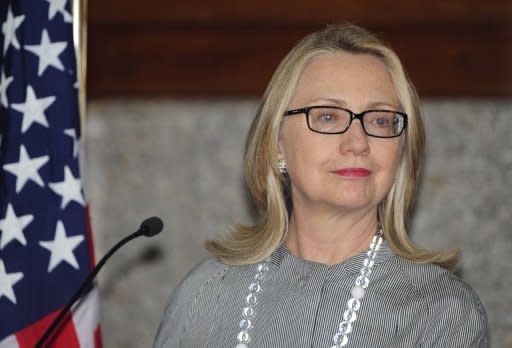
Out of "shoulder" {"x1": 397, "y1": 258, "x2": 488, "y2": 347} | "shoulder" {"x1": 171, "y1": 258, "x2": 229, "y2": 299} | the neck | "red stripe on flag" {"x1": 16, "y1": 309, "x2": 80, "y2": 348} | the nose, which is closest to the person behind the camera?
"shoulder" {"x1": 397, "y1": 258, "x2": 488, "y2": 347}

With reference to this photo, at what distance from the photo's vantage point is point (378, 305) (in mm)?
2084

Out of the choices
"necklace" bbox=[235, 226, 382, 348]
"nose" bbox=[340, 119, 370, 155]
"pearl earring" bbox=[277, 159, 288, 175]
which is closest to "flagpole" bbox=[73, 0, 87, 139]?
"pearl earring" bbox=[277, 159, 288, 175]

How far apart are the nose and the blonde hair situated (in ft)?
0.58

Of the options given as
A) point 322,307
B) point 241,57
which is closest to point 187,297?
point 322,307

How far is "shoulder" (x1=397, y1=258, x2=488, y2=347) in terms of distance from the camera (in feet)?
6.47

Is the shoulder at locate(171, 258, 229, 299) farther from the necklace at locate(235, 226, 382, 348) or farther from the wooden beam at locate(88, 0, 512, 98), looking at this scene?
the wooden beam at locate(88, 0, 512, 98)

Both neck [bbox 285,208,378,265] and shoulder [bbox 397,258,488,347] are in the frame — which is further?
neck [bbox 285,208,378,265]

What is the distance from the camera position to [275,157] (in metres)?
2.39

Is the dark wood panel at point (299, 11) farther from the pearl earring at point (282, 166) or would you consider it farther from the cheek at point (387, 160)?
the cheek at point (387, 160)

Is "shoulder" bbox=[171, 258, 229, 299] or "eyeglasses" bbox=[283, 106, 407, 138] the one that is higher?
"eyeglasses" bbox=[283, 106, 407, 138]

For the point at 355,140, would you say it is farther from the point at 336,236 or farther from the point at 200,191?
the point at 200,191

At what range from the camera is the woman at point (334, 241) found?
2.07 m

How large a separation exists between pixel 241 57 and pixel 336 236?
135cm

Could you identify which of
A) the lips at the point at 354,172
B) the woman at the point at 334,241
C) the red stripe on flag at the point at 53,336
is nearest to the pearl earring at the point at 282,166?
the woman at the point at 334,241
